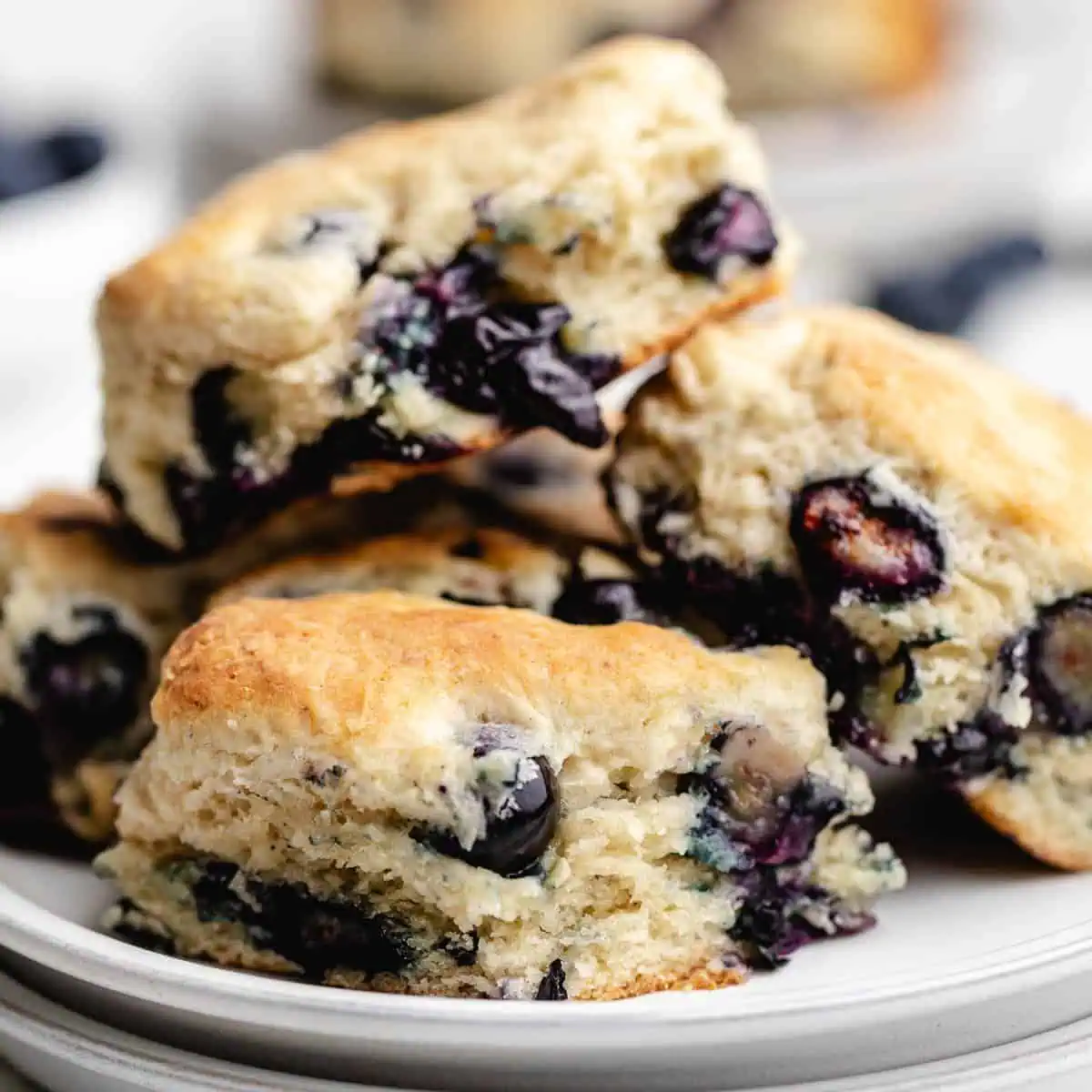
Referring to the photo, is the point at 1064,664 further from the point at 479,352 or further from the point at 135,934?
the point at 135,934

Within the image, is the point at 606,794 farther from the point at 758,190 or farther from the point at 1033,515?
the point at 758,190

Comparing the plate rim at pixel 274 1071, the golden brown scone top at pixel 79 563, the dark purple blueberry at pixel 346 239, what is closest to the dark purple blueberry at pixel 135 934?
the plate rim at pixel 274 1071

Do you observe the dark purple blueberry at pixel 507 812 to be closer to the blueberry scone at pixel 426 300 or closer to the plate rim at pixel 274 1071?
the plate rim at pixel 274 1071

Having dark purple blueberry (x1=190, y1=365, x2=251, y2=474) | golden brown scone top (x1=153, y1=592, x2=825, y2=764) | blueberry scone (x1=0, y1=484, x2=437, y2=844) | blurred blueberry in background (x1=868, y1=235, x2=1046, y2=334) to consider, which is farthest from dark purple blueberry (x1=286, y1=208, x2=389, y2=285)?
blurred blueberry in background (x1=868, y1=235, x2=1046, y2=334)

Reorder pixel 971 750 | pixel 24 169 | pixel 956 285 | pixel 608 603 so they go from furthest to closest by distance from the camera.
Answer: pixel 956 285 < pixel 24 169 < pixel 608 603 < pixel 971 750

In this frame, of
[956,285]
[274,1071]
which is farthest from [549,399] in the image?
[956,285]
